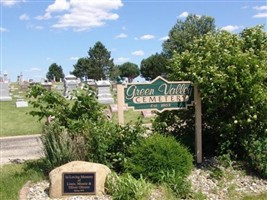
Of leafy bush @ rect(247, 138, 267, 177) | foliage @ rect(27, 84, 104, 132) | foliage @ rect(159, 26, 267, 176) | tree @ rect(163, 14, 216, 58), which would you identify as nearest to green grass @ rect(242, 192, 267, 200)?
leafy bush @ rect(247, 138, 267, 177)

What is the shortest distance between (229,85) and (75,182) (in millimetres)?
2778

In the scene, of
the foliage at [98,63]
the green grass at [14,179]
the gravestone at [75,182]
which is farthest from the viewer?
the foliage at [98,63]

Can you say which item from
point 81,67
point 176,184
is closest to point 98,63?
point 81,67

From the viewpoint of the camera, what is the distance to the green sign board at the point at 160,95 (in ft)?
20.5

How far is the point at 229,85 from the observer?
5.89m

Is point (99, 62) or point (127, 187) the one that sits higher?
point (99, 62)

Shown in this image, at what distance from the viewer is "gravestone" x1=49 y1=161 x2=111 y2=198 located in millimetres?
5016

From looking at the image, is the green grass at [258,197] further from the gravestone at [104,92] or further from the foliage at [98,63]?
the foliage at [98,63]

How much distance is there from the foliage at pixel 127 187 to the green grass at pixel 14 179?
127cm

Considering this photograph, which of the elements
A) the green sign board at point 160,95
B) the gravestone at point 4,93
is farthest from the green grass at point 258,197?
the gravestone at point 4,93

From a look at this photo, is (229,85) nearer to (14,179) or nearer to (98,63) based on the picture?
(14,179)

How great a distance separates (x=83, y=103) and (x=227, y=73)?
8.00 ft

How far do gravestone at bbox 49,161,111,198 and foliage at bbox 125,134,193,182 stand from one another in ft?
1.79

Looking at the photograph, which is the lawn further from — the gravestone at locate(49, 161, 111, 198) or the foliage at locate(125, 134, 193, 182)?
the gravestone at locate(49, 161, 111, 198)
